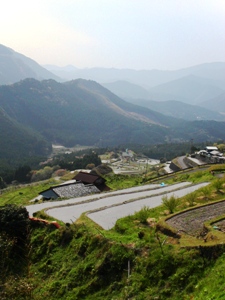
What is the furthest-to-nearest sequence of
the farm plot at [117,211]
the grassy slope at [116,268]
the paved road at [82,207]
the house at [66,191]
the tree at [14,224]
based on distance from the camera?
the house at [66,191] → the paved road at [82,207] → the farm plot at [117,211] → the tree at [14,224] → the grassy slope at [116,268]

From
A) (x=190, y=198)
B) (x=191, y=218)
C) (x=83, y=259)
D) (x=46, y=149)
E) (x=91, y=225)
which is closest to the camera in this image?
(x=83, y=259)

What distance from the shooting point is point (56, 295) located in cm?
1224

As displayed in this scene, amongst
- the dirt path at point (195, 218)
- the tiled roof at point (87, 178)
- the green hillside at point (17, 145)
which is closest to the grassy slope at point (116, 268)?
the dirt path at point (195, 218)

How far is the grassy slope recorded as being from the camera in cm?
1020

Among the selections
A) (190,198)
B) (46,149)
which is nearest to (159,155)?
(46,149)

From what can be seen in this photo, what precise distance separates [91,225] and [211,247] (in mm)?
7754

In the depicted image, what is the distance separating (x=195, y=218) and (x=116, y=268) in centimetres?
559

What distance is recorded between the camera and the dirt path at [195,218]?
584 inches

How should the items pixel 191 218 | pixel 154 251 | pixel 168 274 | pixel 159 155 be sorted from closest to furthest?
1. pixel 168 274
2. pixel 154 251
3. pixel 191 218
4. pixel 159 155

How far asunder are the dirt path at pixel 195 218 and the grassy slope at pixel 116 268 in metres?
1.40

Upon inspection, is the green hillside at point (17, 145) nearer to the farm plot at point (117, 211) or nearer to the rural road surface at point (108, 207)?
the rural road surface at point (108, 207)

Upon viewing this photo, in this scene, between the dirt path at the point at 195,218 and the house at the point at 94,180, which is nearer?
the dirt path at the point at 195,218

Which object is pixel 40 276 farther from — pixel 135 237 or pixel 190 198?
pixel 190 198

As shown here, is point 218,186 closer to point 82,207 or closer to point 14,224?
point 82,207
